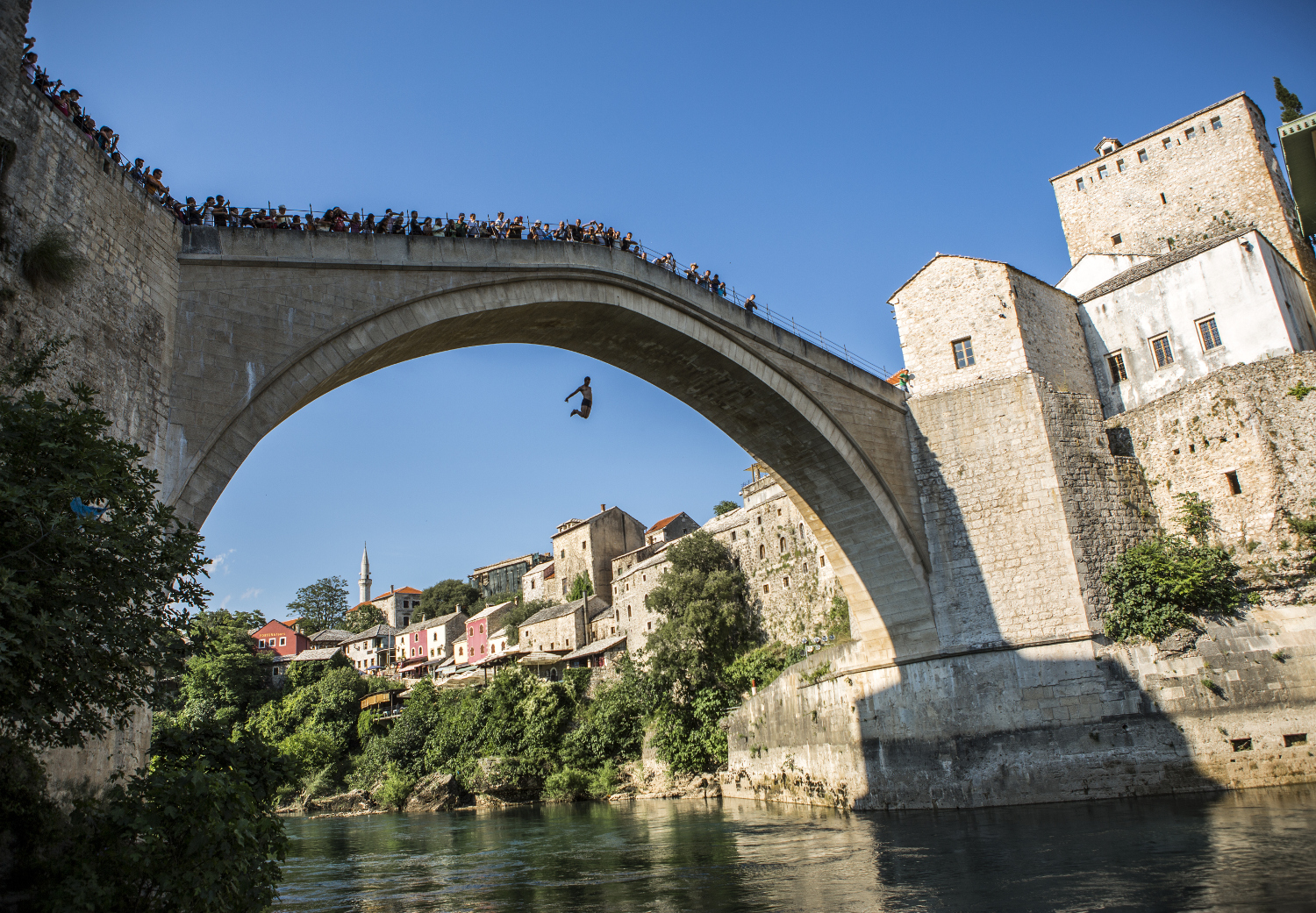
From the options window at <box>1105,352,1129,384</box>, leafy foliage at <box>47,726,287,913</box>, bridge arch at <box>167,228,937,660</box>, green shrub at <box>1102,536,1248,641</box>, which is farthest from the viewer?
window at <box>1105,352,1129,384</box>

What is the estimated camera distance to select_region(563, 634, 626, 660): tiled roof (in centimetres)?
4181

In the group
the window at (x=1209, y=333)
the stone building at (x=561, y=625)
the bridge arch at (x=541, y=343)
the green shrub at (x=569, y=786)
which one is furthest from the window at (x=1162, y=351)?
the stone building at (x=561, y=625)

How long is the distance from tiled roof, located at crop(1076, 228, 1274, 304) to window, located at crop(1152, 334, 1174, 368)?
1.50 m

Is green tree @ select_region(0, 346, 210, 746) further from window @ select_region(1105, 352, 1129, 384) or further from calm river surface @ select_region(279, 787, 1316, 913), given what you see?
window @ select_region(1105, 352, 1129, 384)

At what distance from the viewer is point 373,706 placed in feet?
154

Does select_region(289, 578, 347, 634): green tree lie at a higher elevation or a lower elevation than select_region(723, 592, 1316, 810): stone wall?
higher

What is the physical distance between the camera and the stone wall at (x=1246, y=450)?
16.0 metres

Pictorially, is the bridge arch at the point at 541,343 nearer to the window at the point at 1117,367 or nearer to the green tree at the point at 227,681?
the window at the point at 1117,367

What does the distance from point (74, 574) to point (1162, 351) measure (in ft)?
67.2

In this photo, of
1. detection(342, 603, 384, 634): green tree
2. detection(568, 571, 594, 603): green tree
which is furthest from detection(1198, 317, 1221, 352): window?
detection(342, 603, 384, 634): green tree

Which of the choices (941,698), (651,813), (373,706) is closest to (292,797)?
(373,706)

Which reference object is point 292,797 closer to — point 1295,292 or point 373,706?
point 373,706

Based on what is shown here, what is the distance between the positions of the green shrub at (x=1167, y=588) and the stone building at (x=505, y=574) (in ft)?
184

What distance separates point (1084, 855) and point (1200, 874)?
1.91 meters
